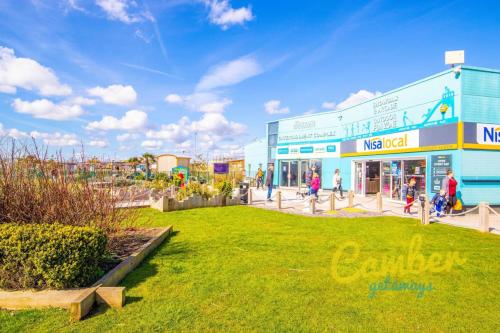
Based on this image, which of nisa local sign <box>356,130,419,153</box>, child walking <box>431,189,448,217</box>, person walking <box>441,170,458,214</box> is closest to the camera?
person walking <box>441,170,458,214</box>

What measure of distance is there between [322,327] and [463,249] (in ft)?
17.4

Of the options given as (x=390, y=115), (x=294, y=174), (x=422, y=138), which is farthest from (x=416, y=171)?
(x=294, y=174)

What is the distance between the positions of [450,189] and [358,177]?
7.91 metres

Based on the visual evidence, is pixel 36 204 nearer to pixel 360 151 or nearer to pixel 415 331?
pixel 415 331

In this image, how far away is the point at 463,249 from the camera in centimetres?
667

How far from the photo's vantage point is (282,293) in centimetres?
416

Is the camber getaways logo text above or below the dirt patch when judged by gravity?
below

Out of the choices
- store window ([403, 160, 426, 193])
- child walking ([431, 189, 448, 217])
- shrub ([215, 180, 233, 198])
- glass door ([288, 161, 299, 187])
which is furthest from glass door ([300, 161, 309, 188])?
child walking ([431, 189, 448, 217])

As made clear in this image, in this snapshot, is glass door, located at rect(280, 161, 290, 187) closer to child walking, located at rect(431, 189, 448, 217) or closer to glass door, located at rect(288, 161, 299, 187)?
glass door, located at rect(288, 161, 299, 187)

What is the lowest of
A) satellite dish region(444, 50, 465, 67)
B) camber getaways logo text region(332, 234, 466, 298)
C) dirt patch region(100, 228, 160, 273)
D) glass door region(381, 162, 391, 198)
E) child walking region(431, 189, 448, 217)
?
camber getaways logo text region(332, 234, 466, 298)

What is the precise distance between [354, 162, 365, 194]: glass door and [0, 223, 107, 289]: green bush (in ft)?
55.9

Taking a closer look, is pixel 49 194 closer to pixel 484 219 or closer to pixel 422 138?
pixel 484 219

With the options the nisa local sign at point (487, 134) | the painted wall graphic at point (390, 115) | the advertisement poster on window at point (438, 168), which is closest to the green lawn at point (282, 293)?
the advertisement poster on window at point (438, 168)

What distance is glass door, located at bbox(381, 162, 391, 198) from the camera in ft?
51.9
